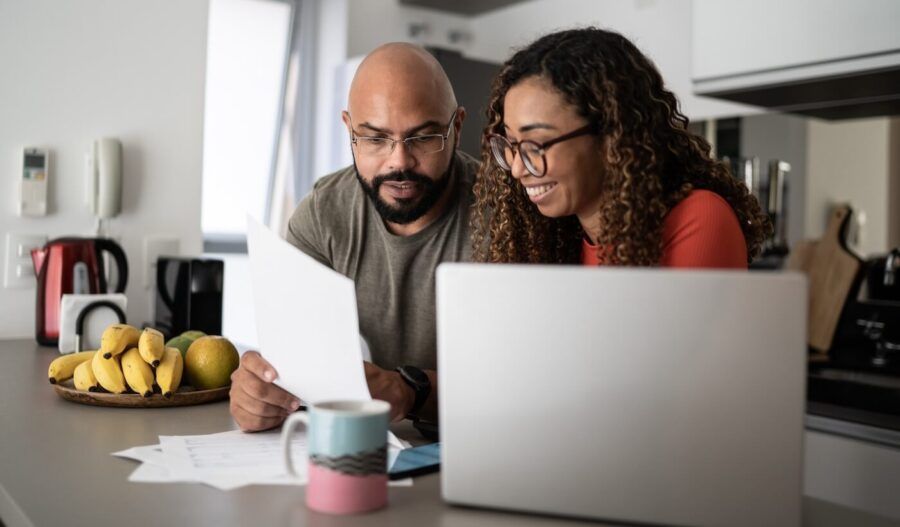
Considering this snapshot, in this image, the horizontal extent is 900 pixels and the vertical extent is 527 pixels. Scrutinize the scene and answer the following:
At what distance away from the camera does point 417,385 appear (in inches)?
48.2

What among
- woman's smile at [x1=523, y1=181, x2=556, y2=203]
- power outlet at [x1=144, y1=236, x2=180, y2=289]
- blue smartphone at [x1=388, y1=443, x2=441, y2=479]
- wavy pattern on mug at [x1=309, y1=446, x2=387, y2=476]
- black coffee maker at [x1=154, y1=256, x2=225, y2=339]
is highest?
woman's smile at [x1=523, y1=181, x2=556, y2=203]

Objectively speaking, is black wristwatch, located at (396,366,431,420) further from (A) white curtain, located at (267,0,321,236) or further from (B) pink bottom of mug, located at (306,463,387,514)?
(A) white curtain, located at (267,0,321,236)

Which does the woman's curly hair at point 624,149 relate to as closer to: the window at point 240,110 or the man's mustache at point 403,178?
the man's mustache at point 403,178

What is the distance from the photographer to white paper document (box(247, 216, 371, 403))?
88 cm

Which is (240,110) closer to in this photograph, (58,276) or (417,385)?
(58,276)

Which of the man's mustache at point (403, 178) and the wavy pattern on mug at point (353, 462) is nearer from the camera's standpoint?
the wavy pattern on mug at point (353, 462)

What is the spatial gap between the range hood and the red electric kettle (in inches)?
68.9

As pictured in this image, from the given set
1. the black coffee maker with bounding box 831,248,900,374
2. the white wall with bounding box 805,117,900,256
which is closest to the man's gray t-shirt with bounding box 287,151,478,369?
the black coffee maker with bounding box 831,248,900,374

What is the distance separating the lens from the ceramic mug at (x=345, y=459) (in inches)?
31.8

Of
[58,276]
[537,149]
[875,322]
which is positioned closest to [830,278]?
[875,322]

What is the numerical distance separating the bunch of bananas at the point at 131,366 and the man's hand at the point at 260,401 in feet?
0.80

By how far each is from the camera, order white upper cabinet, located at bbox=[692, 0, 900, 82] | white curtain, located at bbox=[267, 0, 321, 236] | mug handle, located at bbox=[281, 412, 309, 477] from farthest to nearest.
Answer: white curtain, located at bbox=[267, 0, 321, 236] → white upper cabinet, located at bbox=[692, 0, 900, 82] → mug handle, located at bbox=[281, 412, 309, 477]

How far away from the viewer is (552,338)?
0.76 meters

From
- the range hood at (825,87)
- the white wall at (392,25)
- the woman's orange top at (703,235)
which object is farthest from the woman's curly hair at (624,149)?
the white wall at (392,25)
